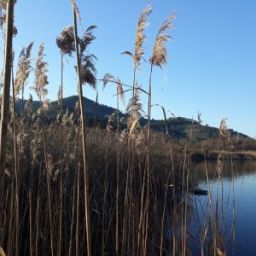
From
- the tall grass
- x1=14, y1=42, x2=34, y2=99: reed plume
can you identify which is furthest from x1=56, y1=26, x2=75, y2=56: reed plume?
x1=14, y1=42, x2=34, y2=99: reed plume

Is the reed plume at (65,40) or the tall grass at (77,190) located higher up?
the reed plume at (65,40)

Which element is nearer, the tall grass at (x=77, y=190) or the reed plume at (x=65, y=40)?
the tall grass at (x=77, y=190)

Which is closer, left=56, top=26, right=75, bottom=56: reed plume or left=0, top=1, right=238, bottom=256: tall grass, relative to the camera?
left=0, top=1, right=238, bottom=256: tall grass

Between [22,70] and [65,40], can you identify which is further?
[65,40]

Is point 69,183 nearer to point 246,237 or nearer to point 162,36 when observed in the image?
point 162,36

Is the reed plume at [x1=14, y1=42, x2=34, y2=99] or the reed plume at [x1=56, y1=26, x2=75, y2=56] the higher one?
the reed plume at [x1=56, y1=26, x2=75, y2=56]

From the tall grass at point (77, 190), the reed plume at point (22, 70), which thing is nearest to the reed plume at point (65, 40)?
the tall grass at point (77, 190)

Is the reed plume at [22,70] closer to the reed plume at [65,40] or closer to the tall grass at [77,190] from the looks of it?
the tall grass at [77,190]

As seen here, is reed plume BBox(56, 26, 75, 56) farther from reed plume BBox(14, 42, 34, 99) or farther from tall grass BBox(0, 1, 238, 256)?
reed plume BBox(14, 42, 34, 99)

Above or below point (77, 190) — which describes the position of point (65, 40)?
above

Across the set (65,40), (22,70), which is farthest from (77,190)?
(65,40)

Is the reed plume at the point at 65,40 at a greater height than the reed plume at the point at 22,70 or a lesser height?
greater

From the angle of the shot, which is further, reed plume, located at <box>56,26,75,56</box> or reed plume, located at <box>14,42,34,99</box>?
reed plume, located at <box>56,26,75,56</box>

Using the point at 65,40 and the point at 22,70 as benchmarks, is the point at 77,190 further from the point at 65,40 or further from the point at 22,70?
the point at 65,40
